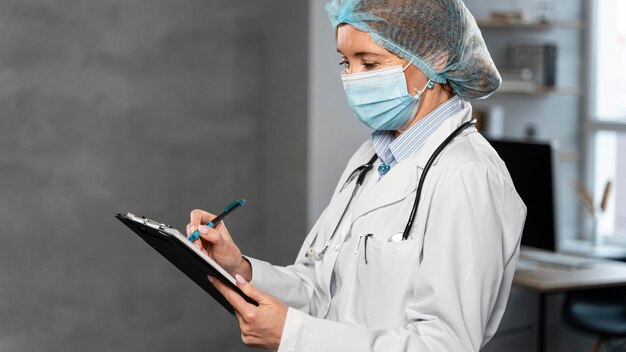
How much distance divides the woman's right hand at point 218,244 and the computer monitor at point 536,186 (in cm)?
182

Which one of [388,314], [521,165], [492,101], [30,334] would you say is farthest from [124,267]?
[492,101]

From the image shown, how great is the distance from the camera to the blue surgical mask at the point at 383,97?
1558mm

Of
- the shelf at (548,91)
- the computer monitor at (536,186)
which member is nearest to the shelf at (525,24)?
the shelf at (548,91)

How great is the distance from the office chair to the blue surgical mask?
6.11 feet

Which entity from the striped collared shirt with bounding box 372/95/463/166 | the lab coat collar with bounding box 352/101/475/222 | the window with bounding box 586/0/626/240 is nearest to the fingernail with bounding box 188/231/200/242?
the lab coat collar with bounding box 352/101/475/222

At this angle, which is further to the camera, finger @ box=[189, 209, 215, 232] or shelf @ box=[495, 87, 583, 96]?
shelf @ box=[495, 87, 583, 96]

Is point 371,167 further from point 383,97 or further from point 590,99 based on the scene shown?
point 590,99

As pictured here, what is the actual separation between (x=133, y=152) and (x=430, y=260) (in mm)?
2081

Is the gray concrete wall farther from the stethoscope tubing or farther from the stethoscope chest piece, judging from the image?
the stethoscope tubing

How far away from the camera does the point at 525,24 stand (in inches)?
187

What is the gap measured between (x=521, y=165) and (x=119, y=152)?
62.5 inches

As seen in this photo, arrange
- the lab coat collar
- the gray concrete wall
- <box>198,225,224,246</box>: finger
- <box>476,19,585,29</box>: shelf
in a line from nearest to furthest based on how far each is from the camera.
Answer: the lab coat collar
<box>198,225,224,246</box>: finger
the gray concrete wall
<box>476,19,585,29</box>: shelf

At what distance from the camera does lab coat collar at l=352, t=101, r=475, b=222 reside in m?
1.52

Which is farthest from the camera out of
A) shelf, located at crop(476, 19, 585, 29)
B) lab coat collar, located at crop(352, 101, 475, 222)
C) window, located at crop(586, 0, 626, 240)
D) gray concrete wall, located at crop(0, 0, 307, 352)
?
window, located at crop(586, 0, 626, 240)
